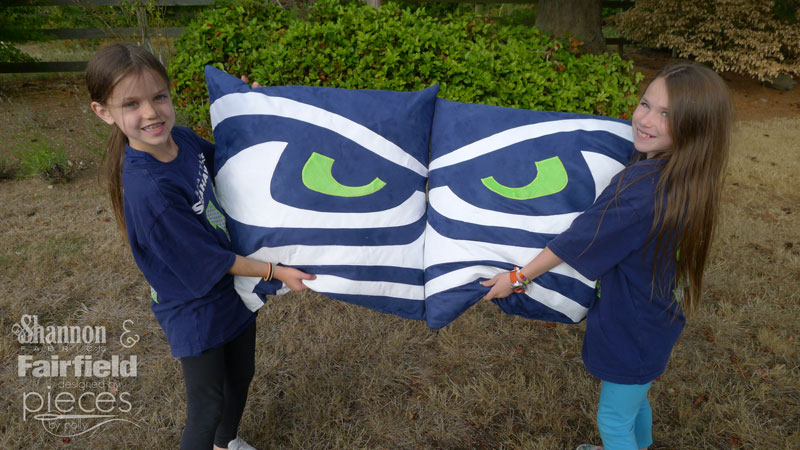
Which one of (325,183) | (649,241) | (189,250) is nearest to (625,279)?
(649,241)

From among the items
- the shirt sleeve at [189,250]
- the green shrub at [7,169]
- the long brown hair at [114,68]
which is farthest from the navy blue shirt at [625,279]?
the green shrub at [7,169]

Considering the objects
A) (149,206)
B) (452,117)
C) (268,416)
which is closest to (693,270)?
(452,117)

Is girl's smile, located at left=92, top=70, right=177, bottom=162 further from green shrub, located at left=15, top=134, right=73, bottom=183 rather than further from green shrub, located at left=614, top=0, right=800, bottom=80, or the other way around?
green shrub, located at left=614, top=0, right=800, bottom=80

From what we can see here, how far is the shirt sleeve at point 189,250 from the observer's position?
153 centimetres

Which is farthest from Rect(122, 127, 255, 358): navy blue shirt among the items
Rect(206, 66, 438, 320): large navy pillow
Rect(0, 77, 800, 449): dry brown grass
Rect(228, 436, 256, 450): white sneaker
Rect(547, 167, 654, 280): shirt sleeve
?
Rect(547, 167, 654, 280): shirt sleeve

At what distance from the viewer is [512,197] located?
1.83 m

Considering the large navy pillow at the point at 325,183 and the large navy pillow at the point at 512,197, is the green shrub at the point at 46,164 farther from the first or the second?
the large navy pillow at the point at 512,197

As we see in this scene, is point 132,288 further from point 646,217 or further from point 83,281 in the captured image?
point 646,217

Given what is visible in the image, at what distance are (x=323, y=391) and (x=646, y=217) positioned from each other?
183 centimetres

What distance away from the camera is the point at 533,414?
8.21ft

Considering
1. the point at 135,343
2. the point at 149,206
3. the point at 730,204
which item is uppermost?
the point at 149,206

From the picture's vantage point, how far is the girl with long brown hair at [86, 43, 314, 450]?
1545mm

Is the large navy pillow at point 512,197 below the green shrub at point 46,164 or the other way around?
the other way around

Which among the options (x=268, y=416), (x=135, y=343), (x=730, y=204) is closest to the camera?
(x=268, y=416)
